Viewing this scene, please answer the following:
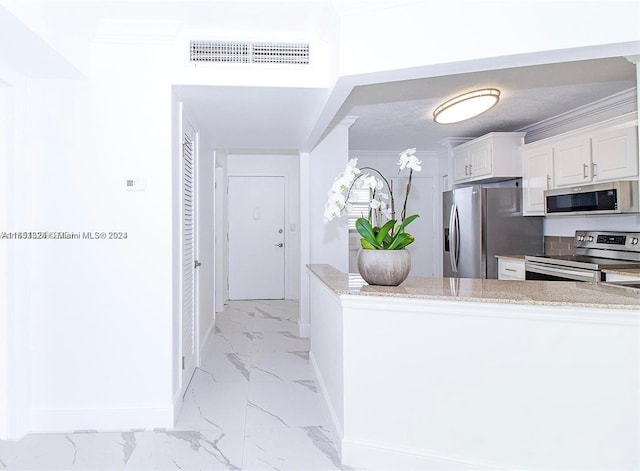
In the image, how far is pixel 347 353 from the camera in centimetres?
194

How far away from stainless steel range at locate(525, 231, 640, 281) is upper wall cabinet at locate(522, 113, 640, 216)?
48 cm

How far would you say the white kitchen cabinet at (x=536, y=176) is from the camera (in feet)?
12.6

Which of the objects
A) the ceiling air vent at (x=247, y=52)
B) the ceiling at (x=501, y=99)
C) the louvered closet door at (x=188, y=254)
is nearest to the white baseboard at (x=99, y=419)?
the louvered closet door at (x=188, y=254)

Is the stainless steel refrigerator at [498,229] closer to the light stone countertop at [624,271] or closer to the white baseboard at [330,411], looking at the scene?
the light stone countertop at [624,271]

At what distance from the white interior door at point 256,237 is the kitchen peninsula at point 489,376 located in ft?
14.1

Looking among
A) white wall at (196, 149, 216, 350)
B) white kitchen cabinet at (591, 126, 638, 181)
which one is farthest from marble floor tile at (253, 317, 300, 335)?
white kitchen cabinet at (591, 126, 638, 181)

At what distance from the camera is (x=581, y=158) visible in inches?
135

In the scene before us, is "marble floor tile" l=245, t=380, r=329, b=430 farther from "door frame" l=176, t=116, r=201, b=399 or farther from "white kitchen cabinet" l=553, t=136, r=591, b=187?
"white kitchen cabinet" l=553, t=136, r=591, b=187

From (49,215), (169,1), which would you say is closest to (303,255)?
(49,215)

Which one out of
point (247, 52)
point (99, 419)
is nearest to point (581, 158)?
point (247, 52)

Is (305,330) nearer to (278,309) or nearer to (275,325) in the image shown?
(275,325)

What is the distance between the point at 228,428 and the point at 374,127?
330cm

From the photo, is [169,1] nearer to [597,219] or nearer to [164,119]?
[164,119]

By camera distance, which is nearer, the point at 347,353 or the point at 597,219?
the point at 347,353
